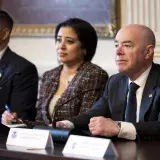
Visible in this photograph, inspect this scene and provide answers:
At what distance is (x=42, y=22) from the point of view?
486 cm

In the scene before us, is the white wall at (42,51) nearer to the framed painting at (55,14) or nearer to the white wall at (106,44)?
the white wall at (106,44)

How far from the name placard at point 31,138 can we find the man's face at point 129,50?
823mm

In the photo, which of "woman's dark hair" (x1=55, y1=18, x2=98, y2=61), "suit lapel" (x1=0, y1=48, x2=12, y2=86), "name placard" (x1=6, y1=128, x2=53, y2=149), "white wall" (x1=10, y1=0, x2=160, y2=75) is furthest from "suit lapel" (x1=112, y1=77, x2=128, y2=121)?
"white wall" (x1=10, y1=0, x2=160, y2=75)

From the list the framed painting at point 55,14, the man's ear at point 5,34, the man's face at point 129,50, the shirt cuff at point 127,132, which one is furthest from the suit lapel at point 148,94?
the framed painting at point 55,14

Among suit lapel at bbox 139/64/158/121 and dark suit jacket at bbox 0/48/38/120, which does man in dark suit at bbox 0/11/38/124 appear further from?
suit lapel at bbox 139/64/158/121

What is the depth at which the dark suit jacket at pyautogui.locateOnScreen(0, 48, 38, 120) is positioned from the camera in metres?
3.50

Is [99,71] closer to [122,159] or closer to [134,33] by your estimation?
[134,33]

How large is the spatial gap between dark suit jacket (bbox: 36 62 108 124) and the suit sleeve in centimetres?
7

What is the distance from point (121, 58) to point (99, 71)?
706 mm

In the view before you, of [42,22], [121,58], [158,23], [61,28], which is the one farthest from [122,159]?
[42,22]

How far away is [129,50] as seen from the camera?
2.74 meters

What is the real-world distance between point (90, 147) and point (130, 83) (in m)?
0.92

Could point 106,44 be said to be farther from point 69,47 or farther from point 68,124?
point 68,124

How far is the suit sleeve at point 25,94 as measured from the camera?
138 inches
